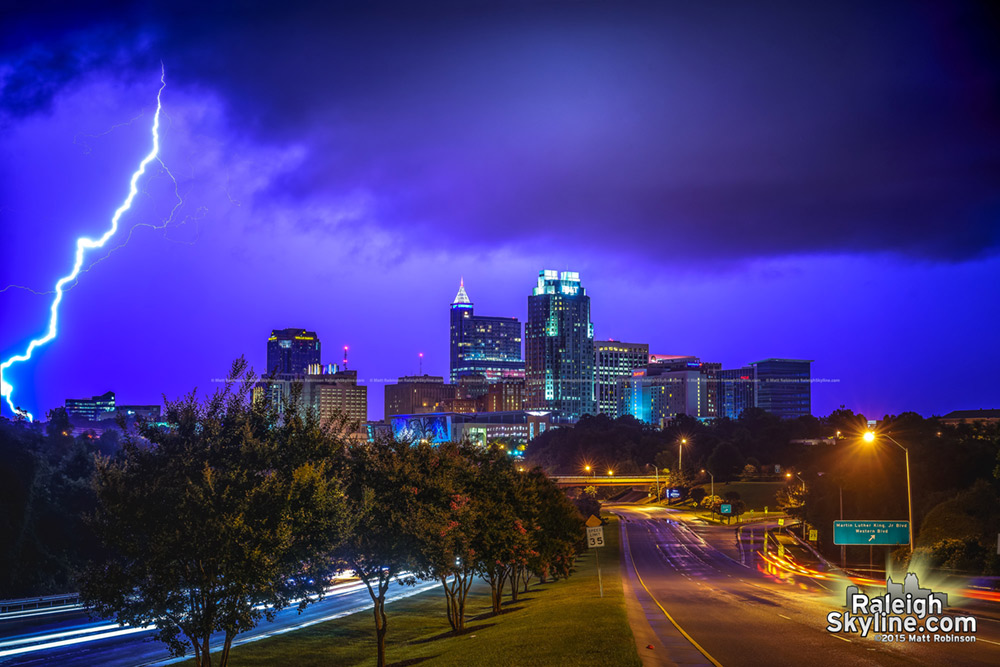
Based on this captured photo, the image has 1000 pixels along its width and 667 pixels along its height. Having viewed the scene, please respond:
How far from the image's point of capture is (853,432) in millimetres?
144375

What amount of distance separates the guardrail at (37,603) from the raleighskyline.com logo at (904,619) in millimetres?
49162

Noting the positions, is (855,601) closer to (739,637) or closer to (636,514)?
(739,637)

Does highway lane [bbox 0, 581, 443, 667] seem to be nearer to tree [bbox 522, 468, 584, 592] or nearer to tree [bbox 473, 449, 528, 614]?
tree [bbox 473, 449, 528, 614]

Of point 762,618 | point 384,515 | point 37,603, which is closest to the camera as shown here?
point 384,515

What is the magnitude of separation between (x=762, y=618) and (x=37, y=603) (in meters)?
51.9

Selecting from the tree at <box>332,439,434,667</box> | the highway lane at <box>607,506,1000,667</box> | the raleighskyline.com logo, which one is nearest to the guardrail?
the tree at <box>332,439,434,667</box>

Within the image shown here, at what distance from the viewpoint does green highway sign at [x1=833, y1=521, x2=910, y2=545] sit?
54.3 metres

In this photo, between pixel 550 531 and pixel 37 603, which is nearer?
pixel 550 531

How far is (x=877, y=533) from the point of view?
54.9 m

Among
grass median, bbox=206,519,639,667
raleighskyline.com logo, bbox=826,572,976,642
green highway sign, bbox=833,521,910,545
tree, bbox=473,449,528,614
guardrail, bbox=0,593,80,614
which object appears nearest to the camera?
grass median, bbox=206,519,639,667

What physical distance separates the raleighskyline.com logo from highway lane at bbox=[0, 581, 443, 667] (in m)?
24.7

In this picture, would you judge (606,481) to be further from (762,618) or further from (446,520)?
(446,520)

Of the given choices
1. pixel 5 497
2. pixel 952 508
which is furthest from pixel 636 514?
pixel 5 497

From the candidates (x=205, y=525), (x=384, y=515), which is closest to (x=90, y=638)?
(x=384, y=515)
